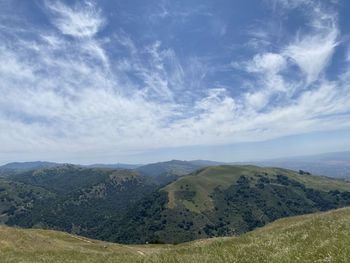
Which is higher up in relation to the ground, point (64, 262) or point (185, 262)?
point (185, 262)

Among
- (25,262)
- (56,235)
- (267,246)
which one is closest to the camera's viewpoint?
(267,246)

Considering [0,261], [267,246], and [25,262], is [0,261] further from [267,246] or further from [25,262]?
[267,246]

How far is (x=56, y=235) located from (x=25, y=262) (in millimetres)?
38151

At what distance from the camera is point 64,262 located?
23.2 m

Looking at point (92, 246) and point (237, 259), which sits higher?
point (237, 259)

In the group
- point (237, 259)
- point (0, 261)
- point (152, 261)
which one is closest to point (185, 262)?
point (237, 259)

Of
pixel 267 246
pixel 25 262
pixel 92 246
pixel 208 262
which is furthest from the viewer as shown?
pixel 92 246

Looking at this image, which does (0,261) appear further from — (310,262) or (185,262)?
(310,262)

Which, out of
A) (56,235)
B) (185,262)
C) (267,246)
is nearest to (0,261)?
(185,262)

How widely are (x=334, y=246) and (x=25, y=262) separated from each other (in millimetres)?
18541

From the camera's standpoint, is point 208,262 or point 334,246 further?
point 208,262

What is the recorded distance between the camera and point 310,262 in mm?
9945

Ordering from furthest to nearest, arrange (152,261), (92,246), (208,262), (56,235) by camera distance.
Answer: (56,235)
(92,246)
(152,261)
(208,262)

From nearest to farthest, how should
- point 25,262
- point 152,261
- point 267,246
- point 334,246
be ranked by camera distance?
1. point 334,246
2. point 267,246
3. point 152,261
4. point 25,262
